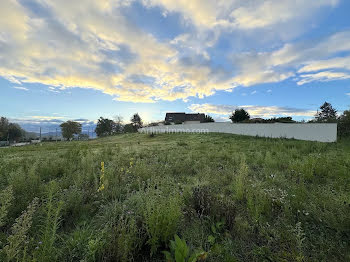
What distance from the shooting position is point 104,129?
178ft

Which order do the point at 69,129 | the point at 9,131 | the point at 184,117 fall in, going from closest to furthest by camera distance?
the point at 9,131 → the point at 69,129 → the point at 184,117

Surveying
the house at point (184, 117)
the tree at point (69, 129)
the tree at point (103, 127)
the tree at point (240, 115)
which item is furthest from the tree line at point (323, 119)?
the tree at point (69, 129)

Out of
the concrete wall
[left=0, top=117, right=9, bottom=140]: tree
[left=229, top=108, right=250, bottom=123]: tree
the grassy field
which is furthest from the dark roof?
the grassy field

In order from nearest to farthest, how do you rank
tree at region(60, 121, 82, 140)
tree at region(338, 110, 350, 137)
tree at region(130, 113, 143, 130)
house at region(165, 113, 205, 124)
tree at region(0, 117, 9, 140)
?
tree at region(338, 110, 350, 137) → tree at region(0, 117, 9, 140) → house at region(165, 113, 205, 124) → tree at region(60, 121, 82, 140) → tree at region(130, 113, 143, 130)

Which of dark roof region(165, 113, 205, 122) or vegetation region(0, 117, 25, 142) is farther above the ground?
dark roof region(165, 113, 205, 122)

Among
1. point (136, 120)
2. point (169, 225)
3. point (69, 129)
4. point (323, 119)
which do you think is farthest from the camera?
point (136, 120)

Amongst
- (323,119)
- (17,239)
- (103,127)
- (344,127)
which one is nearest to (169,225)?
(17,239)

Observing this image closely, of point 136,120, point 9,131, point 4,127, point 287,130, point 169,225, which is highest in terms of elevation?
point 136,120

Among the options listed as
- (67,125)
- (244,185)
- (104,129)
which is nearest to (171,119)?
(104,129)

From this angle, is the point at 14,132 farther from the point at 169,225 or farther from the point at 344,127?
the point at 344,127

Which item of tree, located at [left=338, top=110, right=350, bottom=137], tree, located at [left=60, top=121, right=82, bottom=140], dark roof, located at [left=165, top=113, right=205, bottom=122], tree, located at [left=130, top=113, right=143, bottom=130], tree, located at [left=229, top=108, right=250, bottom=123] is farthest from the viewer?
tree, located at [left=130, top=113, right=143, bottom=130]

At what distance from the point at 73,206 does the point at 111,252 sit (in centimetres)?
127

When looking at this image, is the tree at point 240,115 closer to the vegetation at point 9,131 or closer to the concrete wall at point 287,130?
the concrete wall at point 287,130

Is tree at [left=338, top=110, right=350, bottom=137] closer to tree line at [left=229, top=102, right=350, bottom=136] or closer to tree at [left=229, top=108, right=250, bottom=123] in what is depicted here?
tree line at [left=229, top=102, right=350, bottom=136]
